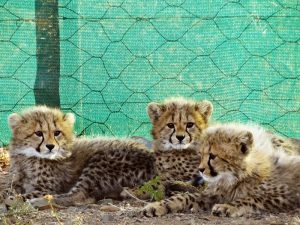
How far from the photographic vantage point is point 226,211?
383 centimetres

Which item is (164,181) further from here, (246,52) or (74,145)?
(246,52)

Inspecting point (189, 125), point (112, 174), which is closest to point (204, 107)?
point (189, 125)

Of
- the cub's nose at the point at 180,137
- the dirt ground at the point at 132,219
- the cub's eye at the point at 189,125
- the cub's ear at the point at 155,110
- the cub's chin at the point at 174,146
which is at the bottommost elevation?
the dirt ground at the point at 132,219

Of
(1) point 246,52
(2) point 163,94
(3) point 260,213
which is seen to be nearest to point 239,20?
(1) point 246,52

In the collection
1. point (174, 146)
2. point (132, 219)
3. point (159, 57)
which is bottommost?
point (132, 219)

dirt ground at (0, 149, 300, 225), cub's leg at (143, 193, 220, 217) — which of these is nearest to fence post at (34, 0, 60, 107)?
dirt ground at (0, 149, 300, 225)

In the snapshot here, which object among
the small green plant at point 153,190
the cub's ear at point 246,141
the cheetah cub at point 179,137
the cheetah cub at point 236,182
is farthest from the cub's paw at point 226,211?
the cheetah cub at point 179,137

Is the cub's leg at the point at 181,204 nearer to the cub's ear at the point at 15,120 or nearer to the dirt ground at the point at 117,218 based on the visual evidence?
the dirt ground at the point at 117,218

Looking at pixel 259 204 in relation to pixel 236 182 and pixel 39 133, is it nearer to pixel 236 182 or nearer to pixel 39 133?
pixel 236 182

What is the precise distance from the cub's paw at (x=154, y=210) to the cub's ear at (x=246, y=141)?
1.49ft

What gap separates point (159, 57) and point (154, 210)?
180 cm

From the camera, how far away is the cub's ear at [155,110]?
4723 millimetres

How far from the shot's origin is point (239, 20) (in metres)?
5.37

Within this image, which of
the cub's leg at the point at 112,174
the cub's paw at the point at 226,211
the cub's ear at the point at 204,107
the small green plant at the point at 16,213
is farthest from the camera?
the cub's ear at the point at 204,107
